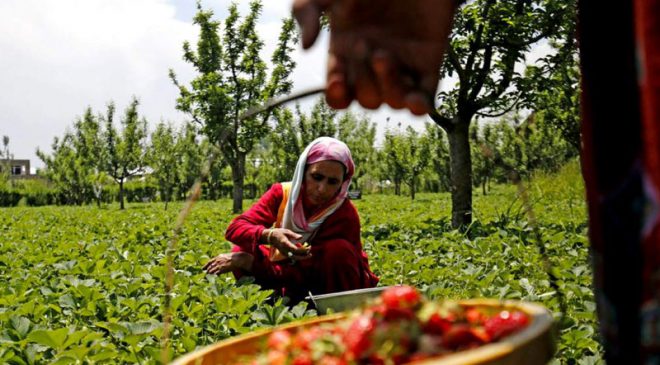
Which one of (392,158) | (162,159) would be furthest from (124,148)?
(392,158)

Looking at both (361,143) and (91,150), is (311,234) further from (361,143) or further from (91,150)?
(361,143)

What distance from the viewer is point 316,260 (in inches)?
133

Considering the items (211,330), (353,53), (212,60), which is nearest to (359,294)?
(211,330)

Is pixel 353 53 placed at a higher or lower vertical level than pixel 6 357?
higher

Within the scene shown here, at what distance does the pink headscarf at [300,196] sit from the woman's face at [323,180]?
0.10 ft

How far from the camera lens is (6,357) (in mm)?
2031

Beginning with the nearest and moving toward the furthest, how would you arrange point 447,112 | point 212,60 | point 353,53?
point 353,53 → point 447,112 → point 212,60

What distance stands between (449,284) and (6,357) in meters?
2.32

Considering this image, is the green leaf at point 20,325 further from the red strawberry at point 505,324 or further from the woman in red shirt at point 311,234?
the red strawberry at point 505,324

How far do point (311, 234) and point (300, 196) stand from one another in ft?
0.70

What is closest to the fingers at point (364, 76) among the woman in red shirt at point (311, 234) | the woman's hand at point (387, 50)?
the woman's hand at point (387, 50)

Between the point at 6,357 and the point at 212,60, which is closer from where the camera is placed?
the point at 6,357

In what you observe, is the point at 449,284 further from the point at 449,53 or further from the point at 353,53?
Answer: the point at 449,53

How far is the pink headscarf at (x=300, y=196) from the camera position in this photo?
10.8ft
